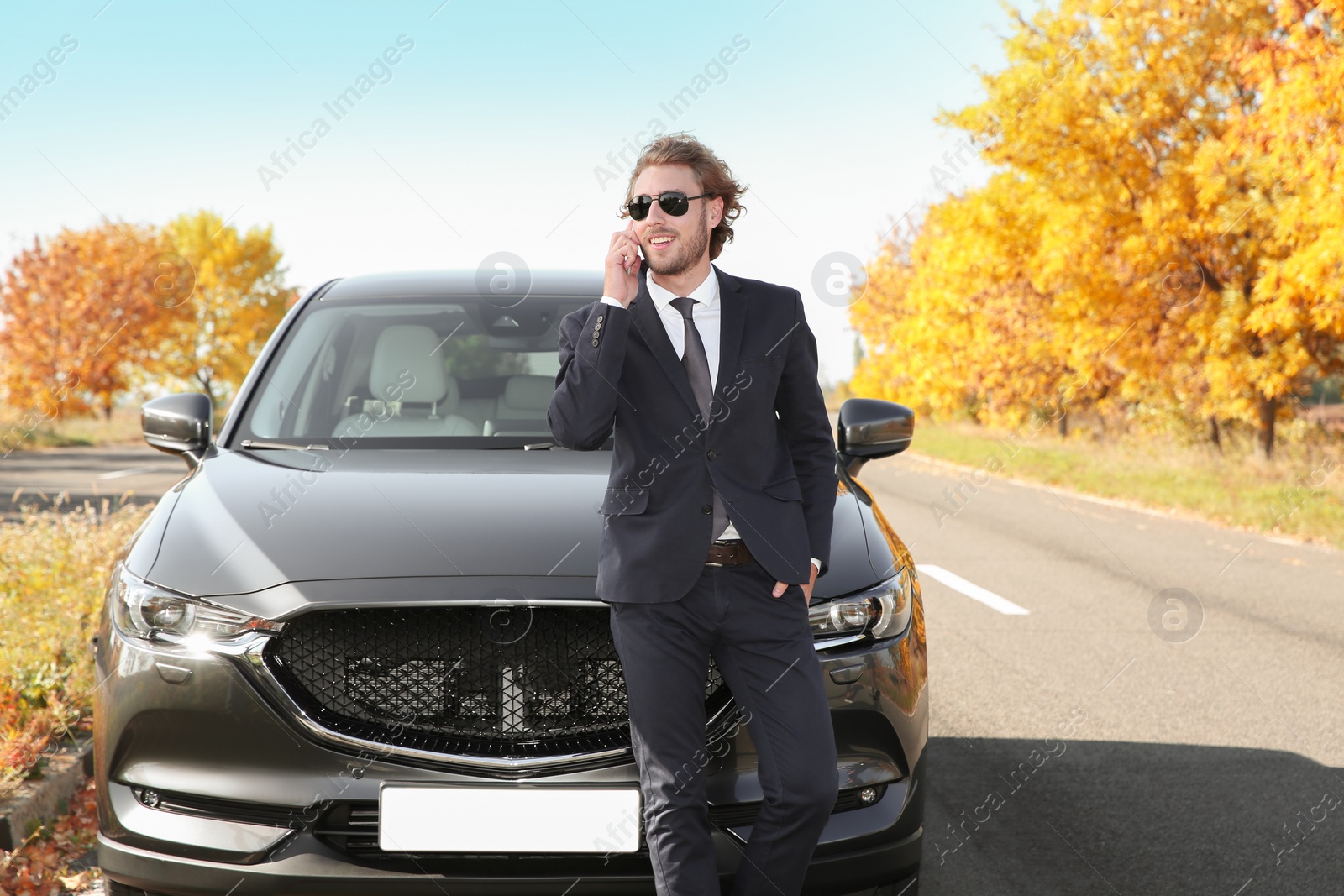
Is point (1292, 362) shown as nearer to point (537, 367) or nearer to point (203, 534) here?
point (537, 367)

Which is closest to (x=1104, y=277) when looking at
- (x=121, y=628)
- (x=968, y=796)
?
(x=968, y=796)

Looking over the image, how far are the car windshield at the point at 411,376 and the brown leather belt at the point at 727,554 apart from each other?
1.23m

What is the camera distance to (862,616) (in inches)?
106

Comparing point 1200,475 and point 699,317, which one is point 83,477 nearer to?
point 1200,475

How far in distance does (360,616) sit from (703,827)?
854 mm

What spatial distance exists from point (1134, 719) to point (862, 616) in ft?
10.8

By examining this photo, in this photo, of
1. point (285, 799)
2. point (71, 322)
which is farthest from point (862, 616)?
point (71, 322)

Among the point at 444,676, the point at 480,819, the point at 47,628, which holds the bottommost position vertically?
the point at 47,628

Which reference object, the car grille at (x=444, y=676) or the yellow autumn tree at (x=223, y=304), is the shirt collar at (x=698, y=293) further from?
the yellow autumn tree at (x=223, y=304)

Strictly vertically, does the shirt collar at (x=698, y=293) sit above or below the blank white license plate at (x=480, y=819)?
above

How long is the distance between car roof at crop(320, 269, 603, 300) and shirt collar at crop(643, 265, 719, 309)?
1.54 metres

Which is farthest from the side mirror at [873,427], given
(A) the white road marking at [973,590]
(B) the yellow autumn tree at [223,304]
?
(B) the yellow autumn tree at [223,304]

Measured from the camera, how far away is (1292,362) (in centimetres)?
1611

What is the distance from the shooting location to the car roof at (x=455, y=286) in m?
4.20
